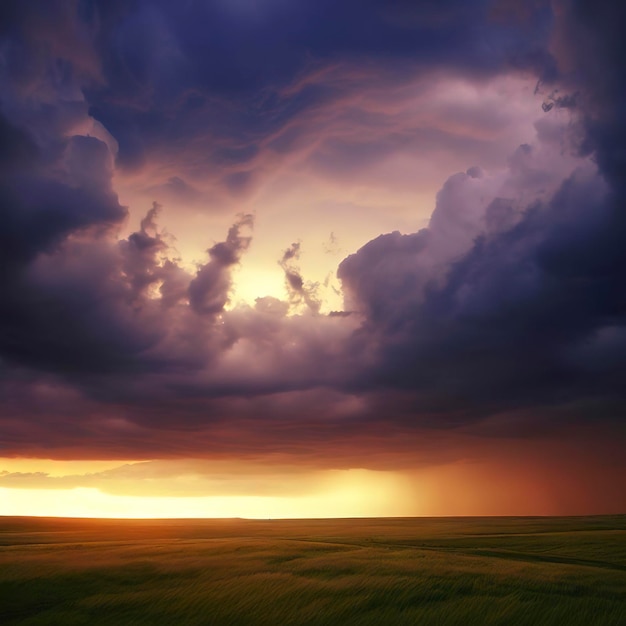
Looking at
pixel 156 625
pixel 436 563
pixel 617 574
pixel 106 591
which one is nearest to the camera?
pixel 156 625

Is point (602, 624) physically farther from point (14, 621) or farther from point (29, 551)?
point (29, 551)

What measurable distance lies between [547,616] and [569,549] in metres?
31.5

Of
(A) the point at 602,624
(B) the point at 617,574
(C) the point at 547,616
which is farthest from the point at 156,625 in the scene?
(B) the point at 617,574

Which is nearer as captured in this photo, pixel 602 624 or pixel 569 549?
pixel 602 624

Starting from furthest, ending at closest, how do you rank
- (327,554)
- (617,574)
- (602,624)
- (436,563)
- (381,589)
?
(327,554) → (436,563) → (617,574) → (381,589) → (602,624)

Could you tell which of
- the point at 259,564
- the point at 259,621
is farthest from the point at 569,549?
the point at 259,621

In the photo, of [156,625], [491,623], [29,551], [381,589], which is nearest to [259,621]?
[156,625]

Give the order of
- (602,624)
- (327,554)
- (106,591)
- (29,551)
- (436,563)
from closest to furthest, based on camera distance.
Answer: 1. (602,624)
2. (106,591)
3. (436,563)
4. (327,554)
5. (29,551)

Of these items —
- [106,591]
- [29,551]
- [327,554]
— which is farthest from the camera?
[29,551]

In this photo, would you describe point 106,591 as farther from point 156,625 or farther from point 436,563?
point 436,563

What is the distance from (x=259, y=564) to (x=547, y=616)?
17717 millimetres

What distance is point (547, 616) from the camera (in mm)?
21125

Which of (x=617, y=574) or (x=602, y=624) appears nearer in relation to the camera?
(x=602, y=624)

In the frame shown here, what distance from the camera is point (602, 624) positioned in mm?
20078
